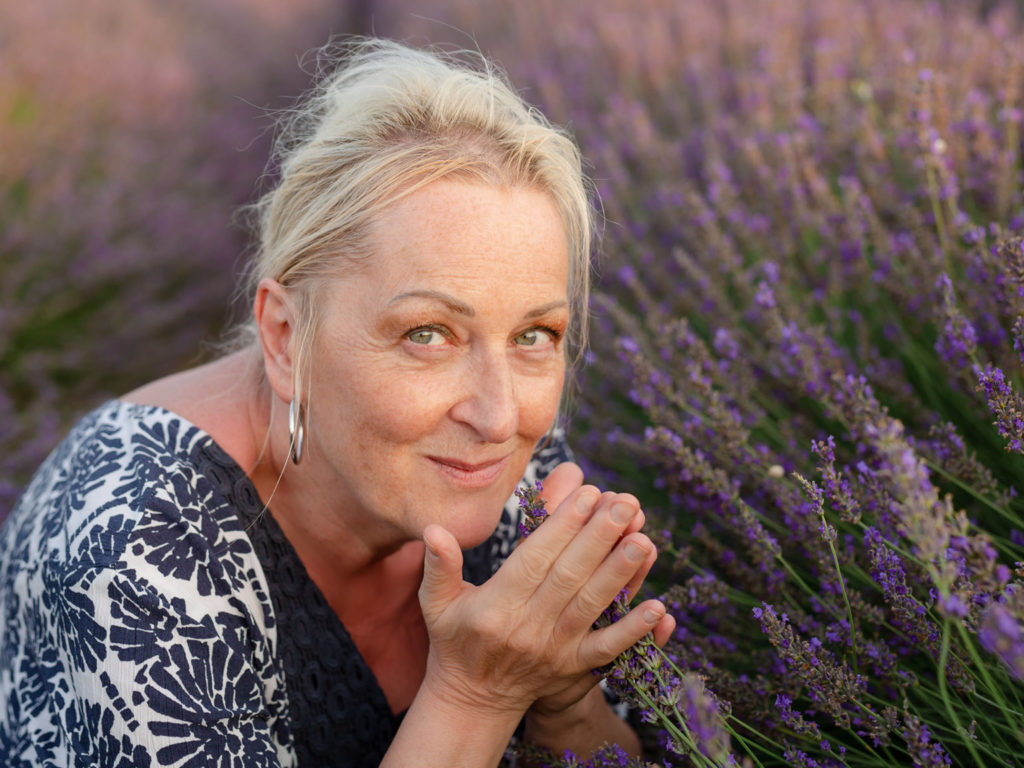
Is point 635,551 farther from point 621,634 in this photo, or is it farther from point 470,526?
point 470,526

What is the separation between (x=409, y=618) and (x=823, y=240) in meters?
1.69

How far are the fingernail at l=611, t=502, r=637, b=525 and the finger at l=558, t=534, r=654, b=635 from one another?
0.04 m

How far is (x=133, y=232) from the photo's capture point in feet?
15.6

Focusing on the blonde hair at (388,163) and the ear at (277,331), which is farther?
the ear at (277,331)

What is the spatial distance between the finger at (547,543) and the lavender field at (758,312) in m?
0.19

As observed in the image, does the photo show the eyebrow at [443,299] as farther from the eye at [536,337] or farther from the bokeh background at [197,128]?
the bokeh background at [197,128]

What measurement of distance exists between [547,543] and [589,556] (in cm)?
7

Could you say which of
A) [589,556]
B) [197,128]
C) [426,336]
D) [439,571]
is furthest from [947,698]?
[197,128]

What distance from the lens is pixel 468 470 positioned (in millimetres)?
1525

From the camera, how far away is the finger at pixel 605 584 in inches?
49.8

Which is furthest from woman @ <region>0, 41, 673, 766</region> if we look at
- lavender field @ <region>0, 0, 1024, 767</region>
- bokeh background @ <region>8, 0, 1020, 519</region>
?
bokeh background @ <region>8, 0, 1020, 519</region>

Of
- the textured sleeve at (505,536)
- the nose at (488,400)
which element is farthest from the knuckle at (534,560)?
the textured sleeve at (505,536)

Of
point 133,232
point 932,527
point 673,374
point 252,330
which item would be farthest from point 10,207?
point 932,527

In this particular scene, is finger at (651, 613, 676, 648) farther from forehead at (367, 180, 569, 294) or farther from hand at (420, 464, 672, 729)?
forehead at (367, 180, 569, 294)
